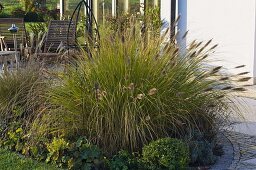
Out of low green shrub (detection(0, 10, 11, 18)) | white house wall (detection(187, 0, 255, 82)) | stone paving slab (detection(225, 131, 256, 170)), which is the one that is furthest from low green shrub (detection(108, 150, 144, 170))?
low green shrub (detection(0, 10, 11, 18))

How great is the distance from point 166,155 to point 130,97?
64 centimetres

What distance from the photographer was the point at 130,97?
4.66 meters

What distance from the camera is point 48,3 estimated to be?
78.2 ft

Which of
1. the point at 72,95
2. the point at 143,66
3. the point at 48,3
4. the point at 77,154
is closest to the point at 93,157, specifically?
the point at 77,154

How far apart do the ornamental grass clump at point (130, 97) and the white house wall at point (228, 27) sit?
361 cm

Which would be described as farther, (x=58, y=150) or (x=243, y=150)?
(x=243, y=150)

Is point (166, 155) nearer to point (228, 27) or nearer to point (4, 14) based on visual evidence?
point (228, 27)

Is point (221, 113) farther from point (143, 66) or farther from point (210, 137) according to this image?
point (143, 66)

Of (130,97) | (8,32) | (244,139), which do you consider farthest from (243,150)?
(8,32)

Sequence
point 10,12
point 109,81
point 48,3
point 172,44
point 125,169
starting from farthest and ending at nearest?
point 10,12, point 48,3, point 172,44, point 109,81, point 125,169

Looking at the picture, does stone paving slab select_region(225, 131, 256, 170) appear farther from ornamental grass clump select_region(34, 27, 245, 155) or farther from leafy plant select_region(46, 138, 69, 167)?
leafy plant select_region(46, 138, 69, 167)

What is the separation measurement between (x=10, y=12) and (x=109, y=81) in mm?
21725

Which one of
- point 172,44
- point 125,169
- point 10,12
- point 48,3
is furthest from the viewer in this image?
point 10,12

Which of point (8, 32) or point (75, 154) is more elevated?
point (8, 32)
